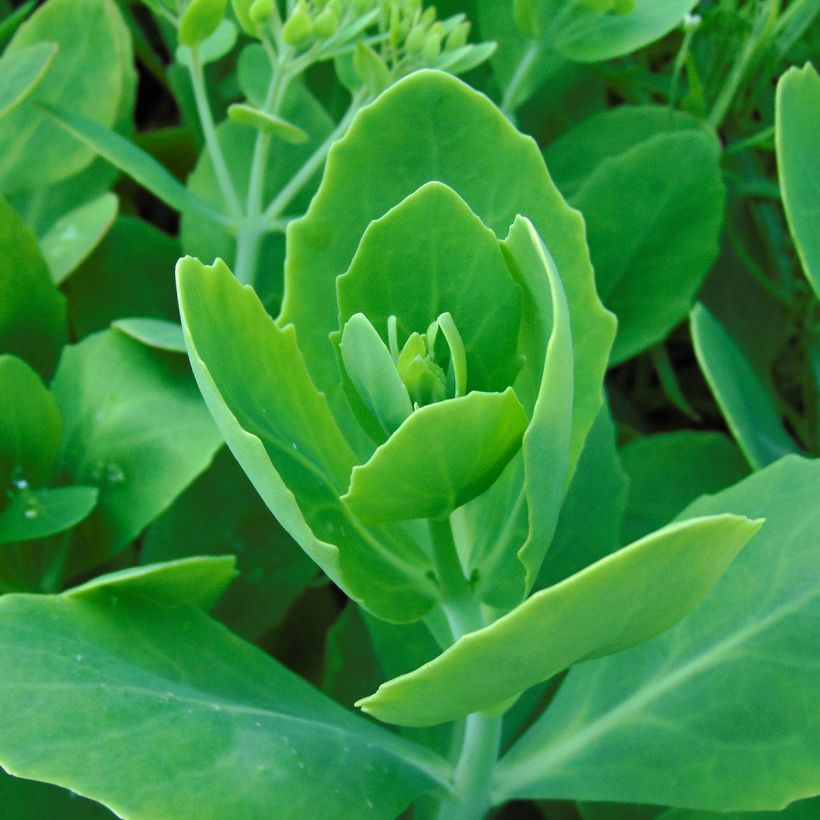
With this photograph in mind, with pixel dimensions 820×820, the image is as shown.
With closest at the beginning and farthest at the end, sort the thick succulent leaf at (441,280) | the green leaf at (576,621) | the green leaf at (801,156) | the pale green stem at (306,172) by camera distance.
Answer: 1. the green leaf at (576,621)
2. the thick succulent leaf at (441,280)
3. the green leaf at (801,156)
4. the pale green stem at (306,172)

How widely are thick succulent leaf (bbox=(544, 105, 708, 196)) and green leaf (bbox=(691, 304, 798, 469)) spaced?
0.20 metres

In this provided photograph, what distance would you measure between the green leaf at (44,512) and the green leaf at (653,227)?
39 cm

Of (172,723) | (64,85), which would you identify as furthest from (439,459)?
(64,85)

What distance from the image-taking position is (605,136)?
882 mm

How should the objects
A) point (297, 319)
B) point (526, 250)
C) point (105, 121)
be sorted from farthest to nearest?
point (105, 121) < point (297, 319) < point (526, 250)

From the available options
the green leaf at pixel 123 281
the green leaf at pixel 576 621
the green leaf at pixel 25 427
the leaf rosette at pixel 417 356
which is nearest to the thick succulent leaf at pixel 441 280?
the leaf rosette at pixel 417 356

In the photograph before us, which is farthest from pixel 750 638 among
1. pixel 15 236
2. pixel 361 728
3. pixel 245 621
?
pixel 15 236

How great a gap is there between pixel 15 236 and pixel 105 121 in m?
0.16

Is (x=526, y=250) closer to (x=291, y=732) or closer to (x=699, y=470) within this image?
(x=291, y=732)

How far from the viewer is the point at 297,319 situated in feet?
1.96

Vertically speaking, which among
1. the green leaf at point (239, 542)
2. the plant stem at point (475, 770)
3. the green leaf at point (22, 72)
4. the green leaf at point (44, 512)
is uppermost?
the green leaf at point (22, 72)

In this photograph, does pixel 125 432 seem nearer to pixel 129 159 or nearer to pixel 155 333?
pixel 155 333

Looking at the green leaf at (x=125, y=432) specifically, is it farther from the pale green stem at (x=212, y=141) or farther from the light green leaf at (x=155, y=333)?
the pale green stem at (x=212, y=141)

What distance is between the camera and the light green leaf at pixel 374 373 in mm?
476
